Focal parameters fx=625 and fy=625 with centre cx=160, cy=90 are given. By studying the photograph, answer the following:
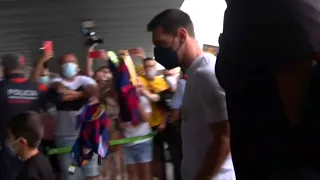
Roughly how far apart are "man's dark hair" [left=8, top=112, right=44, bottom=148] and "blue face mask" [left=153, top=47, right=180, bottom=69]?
1.21 m

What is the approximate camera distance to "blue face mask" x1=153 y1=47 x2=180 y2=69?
3566 mm

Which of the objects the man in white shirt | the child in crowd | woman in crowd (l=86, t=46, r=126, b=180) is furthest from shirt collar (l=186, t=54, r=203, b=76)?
woman in crowd (l=86, t=46, r=126, b=180)

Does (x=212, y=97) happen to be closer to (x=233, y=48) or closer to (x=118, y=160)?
(x=233, y=48)

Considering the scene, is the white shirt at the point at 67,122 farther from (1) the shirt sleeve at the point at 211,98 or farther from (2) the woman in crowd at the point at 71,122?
(1) the shirt sleeve at the point at 211,98

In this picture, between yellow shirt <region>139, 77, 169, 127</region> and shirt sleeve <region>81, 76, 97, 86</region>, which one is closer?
shirt sleeve <region>81, 76, 97, 86</region>

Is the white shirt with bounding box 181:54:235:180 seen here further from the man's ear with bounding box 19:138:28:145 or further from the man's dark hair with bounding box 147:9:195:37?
the man's ear with bounding box 19:138:28:145

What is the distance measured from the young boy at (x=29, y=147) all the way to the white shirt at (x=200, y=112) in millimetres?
1163

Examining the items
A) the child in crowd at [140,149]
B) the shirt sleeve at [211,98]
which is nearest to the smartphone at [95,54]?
the child in crowd at [140,149]

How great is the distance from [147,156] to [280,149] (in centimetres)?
584

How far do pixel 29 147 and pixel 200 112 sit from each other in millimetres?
1643

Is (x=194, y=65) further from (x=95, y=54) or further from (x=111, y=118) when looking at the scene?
(x=95, y=54)

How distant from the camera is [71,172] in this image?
7.12m

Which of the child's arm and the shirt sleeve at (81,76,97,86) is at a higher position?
the shirt sleeve at (81,76,97,86)

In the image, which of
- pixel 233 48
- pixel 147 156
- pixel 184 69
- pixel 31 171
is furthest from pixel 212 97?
pixel 147 156
